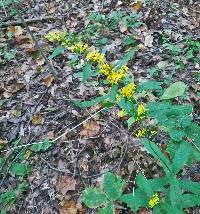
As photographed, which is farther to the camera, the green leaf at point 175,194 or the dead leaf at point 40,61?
the dead leaf at point 40,61

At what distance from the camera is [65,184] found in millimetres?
2957

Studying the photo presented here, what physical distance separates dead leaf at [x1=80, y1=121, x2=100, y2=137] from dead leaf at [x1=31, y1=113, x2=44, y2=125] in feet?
1.52

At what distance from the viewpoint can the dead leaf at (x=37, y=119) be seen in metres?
3.46

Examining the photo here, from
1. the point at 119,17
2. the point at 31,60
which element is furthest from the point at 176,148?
the point at 119,17

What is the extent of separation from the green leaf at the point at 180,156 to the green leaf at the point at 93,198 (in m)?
0.90

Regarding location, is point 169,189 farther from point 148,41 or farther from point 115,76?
point 148,41

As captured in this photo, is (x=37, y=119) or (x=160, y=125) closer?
(x=160, y=125)

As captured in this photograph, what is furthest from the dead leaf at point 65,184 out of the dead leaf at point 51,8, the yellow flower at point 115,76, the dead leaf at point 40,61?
the dead leaf at point 51,8

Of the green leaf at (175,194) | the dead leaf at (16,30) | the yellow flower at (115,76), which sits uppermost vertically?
the yellow flower at (115,76)

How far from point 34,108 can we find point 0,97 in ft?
1.54

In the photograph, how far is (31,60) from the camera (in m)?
4.22

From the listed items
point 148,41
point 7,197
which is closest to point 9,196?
point 7,197

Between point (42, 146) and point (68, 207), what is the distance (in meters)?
0.67

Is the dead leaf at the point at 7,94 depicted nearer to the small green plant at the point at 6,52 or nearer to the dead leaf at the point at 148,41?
the small green plant at the point at 6,52
